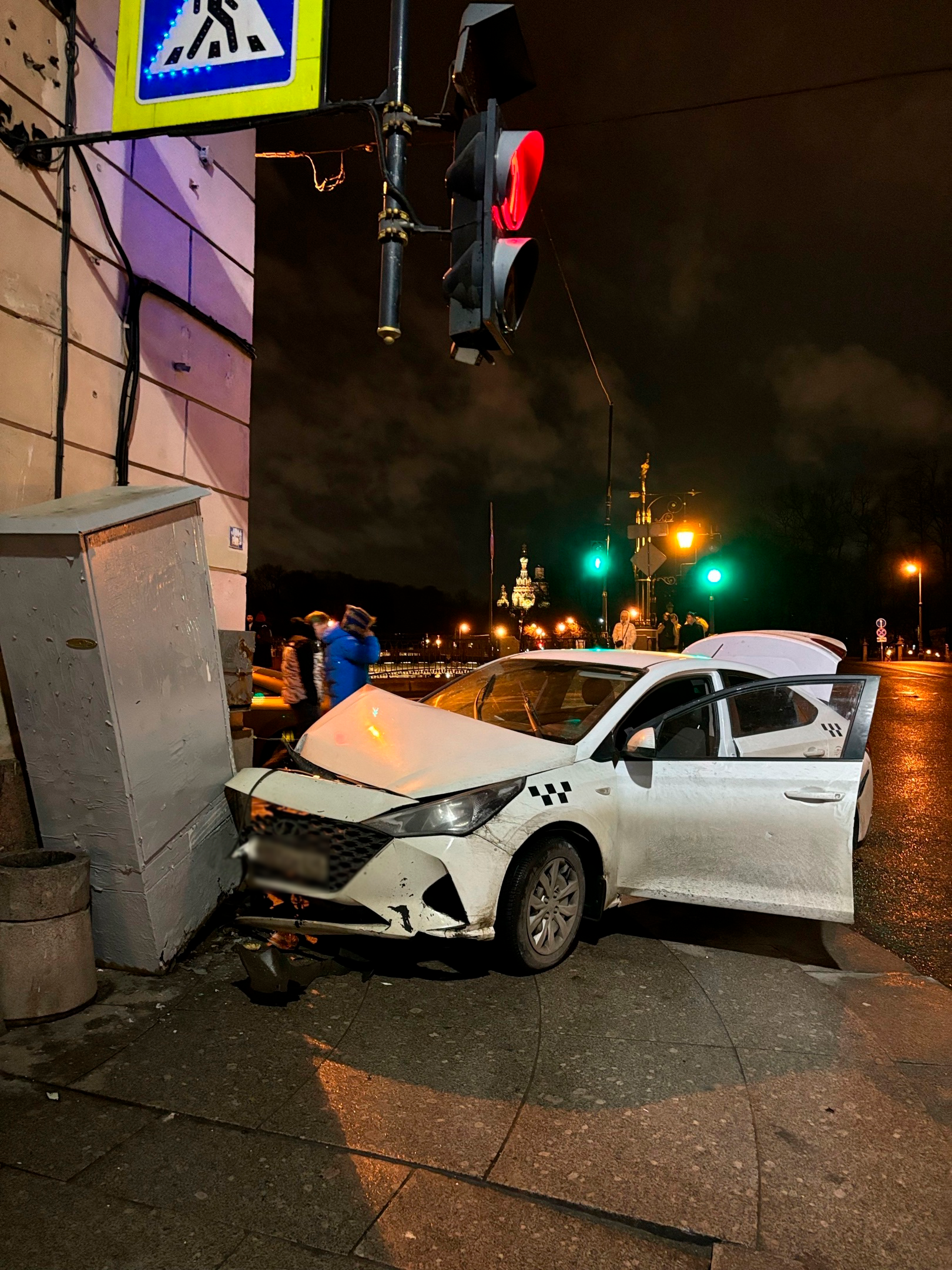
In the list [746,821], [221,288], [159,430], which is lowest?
[746,821]

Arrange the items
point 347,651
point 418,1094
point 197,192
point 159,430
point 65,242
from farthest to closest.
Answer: point 347,651, point 197,192, point 159,430, point 65,242, point 418,1094

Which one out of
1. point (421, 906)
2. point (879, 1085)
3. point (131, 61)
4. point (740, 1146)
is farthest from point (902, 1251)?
point (131, 61)

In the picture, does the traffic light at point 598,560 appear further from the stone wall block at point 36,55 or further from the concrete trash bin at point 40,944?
the concrete trash bin at point 40,944

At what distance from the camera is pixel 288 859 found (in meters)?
2.75

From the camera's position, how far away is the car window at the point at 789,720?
5062 millimetres

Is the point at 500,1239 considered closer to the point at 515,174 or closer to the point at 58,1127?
the point at 58,1127

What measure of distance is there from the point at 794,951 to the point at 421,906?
2.41 metres

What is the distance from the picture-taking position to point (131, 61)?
5145 millimetres

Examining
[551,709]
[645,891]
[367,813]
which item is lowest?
[645,891]

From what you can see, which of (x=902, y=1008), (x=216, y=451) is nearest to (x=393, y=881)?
(x=902, y=1008)

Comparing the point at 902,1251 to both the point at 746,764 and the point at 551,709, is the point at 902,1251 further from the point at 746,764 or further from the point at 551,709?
the point at 551,709

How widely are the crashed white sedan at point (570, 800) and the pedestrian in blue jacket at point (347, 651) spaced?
267 cm

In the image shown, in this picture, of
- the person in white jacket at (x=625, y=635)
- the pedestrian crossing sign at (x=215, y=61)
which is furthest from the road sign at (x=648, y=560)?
the pedestrian crossing sign at (x=215, y=61)

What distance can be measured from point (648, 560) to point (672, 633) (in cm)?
188
